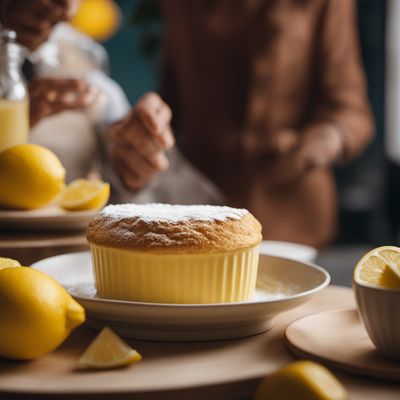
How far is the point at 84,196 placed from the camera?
1144 millimetres

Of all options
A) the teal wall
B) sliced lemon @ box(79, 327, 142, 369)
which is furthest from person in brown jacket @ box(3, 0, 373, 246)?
sliced lemon @ box(79, 327, 142, 369)

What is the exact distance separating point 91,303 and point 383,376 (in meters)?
0.31

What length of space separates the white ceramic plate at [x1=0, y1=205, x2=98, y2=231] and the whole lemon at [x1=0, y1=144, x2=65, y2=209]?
0.02m

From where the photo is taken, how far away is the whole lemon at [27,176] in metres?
1.08

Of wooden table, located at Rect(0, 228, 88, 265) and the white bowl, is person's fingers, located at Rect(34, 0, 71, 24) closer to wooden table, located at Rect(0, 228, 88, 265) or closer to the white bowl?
wooden table, located at Rect(0, 228, 88, 265)

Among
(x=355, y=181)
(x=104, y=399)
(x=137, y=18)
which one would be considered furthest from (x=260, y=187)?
(x=104, y=399)

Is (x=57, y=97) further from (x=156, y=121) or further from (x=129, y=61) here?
(x=129, y=61)

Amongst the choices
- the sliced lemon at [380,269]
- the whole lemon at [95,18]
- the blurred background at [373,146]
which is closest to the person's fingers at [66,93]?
the sliced lemon at [380,269]

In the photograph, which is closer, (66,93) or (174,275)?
(174,275)

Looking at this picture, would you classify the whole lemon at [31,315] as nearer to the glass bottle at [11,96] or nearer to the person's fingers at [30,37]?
the glass bottle at [11,96]

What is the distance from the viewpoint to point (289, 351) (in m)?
0.79

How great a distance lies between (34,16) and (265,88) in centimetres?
169

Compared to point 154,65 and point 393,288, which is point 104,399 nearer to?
point 393,288

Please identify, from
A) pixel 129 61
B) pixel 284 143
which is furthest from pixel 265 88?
pixel 129 61
